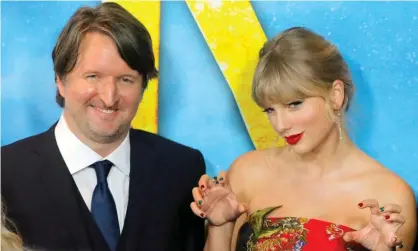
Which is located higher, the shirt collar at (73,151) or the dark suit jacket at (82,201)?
the shirt collar at (73,151)

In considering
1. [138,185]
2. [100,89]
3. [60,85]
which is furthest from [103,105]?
[138,185]

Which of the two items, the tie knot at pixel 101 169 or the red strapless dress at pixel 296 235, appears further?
the tie knot at pixel 101 169

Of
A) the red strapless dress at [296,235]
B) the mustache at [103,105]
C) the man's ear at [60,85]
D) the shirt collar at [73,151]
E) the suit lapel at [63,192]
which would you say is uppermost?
the man's ear at [60,85]

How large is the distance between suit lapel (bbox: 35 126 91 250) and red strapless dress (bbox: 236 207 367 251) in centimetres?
45

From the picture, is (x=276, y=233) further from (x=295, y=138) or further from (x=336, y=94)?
(x=336, y=94)

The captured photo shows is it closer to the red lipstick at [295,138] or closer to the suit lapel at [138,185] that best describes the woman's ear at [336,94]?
the red lipstick at [295,138]

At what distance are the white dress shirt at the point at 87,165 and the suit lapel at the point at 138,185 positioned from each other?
2cm

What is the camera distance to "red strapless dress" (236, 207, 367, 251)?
1.97m

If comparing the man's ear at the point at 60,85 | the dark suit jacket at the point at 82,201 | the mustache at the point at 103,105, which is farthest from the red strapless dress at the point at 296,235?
the man's ear at the point at 60,85

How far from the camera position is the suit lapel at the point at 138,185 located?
2092 millimetres

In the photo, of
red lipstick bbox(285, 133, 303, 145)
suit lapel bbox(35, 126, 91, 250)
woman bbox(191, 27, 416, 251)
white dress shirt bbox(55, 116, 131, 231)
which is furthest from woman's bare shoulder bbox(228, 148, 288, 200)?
suit lapel bbox(35, 126, 91, 250)

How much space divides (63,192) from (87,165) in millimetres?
97

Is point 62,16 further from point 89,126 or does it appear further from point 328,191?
point 328,191

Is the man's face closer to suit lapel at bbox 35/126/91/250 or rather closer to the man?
the man
